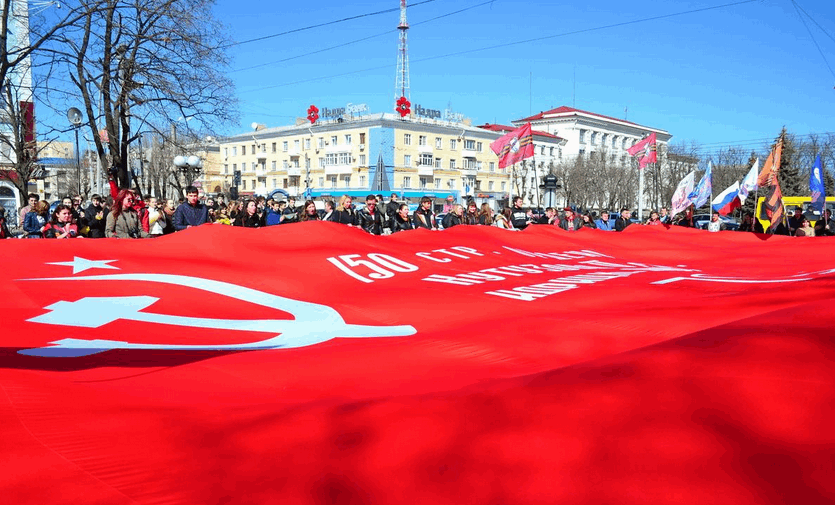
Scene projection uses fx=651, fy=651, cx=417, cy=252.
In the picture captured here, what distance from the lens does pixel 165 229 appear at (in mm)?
12844

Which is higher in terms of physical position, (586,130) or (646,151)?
(586,130)

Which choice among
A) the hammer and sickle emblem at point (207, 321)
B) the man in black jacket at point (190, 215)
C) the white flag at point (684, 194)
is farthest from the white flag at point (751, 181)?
the hammer and sickle emblem at point (207, 321)

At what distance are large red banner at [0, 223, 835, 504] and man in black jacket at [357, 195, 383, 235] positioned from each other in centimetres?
871

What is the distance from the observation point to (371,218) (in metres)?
16.7

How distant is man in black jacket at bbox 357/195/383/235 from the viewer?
16234 millimetres

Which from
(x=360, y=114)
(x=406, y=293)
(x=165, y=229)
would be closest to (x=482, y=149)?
(x=360, y=114)

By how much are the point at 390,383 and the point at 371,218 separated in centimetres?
1305

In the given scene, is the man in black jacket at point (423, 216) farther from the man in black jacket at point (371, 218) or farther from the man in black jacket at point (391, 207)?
the man in black jacket at point (391, 207)

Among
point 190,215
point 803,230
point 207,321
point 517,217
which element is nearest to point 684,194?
point 803,230

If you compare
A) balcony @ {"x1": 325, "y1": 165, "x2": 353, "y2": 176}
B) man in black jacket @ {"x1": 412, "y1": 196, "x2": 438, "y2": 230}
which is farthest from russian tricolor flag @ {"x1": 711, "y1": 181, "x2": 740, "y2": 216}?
balcony @ {"x1": 325, "y1": 165, "x2": 353, "y2": 176}

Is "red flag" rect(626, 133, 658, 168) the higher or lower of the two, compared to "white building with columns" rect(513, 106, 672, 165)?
lower

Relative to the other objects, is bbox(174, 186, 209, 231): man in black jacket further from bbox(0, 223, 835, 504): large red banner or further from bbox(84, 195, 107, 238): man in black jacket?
bbox(84, 195, 107, 238): man in black jacket

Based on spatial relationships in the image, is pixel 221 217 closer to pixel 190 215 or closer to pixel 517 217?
pixel 190 215

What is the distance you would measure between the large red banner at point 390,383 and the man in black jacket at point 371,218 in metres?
8.71
